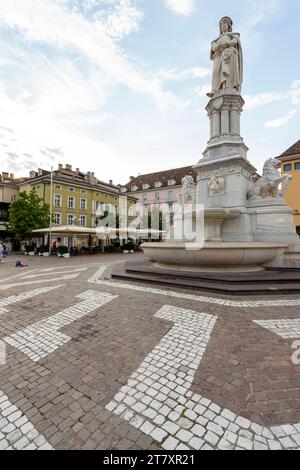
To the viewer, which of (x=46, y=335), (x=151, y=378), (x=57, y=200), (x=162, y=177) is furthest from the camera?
(x=162, y=177)

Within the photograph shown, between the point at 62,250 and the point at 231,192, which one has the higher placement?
the point at 231,192

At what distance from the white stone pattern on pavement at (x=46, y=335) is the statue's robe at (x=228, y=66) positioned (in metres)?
14.0

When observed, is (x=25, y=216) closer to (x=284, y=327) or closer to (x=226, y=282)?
(x=226, y=282)

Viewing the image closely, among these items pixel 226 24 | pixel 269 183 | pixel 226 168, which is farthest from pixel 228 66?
pixel 269 183

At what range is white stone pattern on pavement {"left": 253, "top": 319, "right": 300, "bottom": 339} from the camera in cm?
364

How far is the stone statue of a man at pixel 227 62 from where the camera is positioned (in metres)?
12.1

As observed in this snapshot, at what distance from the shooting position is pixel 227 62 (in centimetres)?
1220

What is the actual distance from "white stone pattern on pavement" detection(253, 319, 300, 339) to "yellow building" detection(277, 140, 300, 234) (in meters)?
29.0

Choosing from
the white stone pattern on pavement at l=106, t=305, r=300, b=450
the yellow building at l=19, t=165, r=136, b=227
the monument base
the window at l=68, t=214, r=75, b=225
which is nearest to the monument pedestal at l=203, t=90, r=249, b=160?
the monument base

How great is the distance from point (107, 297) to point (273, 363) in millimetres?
4411

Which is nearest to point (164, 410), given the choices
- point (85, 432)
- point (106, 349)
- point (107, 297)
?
point (85, 432)

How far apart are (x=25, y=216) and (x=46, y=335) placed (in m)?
23.6

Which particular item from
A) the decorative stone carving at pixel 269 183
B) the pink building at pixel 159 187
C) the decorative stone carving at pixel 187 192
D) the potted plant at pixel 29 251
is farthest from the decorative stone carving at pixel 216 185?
the pink building at pixel 159 187
